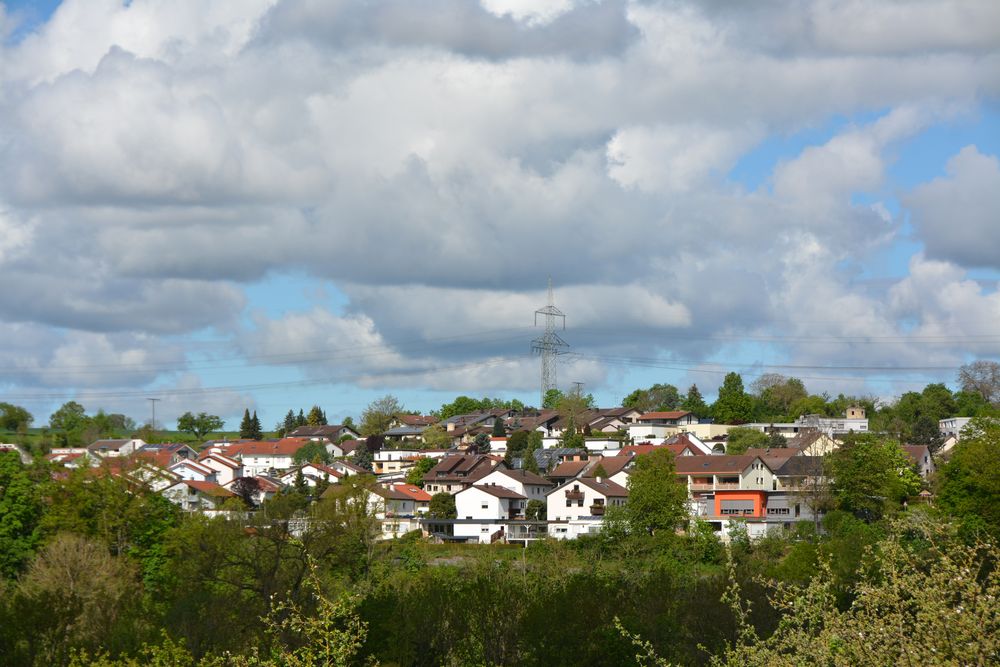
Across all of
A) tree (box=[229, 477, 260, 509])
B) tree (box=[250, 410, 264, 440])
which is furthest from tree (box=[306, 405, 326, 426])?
tree (box=[229, 477, 260, 509])

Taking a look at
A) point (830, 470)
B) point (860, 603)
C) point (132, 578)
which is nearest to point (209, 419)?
point (830, 470)

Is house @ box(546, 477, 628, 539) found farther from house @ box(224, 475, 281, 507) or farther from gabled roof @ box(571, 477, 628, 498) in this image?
house @ box(224, 475, 281, 507)

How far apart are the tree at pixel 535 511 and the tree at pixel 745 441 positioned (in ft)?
69.6

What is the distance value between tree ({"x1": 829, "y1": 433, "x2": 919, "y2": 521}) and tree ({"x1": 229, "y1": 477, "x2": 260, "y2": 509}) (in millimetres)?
38515

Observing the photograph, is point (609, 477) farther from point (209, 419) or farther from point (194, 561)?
point (209, 419)

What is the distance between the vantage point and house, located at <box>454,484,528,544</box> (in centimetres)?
7762

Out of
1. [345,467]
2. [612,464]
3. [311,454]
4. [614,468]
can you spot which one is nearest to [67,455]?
[345,467]

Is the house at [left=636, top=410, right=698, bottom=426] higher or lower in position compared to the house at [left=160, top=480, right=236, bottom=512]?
higher

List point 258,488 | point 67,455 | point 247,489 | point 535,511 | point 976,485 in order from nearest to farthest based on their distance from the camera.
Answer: point 976,485
point 535,511
point 247,489
point 258,488
point 67,455

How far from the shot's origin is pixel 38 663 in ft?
89.5

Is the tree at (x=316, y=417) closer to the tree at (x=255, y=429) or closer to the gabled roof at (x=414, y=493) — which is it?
the tree at (x=255, y=429)

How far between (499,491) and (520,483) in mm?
3335

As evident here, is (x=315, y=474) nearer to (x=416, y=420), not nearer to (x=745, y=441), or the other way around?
(x=745, y=441)

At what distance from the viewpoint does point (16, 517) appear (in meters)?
47.7
